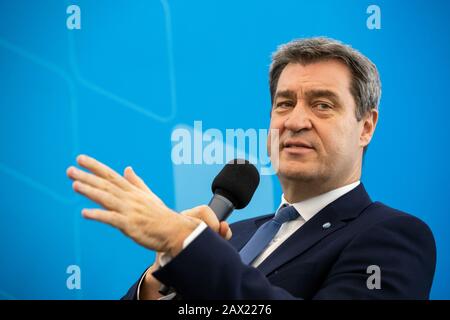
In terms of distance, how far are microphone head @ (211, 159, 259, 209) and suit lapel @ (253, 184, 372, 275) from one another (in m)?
0.17

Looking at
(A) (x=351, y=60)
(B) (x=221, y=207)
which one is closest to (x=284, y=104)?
(A) (x=351, y=60)

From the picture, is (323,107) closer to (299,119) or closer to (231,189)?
(299,119)

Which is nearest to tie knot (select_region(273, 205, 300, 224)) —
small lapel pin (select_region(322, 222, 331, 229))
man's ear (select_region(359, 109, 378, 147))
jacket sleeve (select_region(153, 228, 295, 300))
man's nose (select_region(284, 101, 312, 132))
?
small lapel pin (select_region(322, 222, 331, 229))

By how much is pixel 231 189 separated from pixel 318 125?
1.24 ft

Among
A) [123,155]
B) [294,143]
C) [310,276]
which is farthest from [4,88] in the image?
[310,276]

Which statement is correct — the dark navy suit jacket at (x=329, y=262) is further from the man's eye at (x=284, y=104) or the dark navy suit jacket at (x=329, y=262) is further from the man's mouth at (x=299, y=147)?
the man's eye at (x=284, y=104)

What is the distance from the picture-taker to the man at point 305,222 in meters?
1.07

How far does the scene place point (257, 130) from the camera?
248 cm

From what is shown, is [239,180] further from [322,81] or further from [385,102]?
[385,102]

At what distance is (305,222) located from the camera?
5.19 ft

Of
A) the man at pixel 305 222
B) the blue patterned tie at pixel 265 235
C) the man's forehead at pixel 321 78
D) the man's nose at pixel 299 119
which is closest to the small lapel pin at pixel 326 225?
the man at pixel 305 222

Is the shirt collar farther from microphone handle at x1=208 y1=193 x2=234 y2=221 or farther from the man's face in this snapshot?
microphone handle at x1=208 y1=193 x2=234 y2=221

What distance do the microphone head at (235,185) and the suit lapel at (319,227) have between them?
0.17 meters
